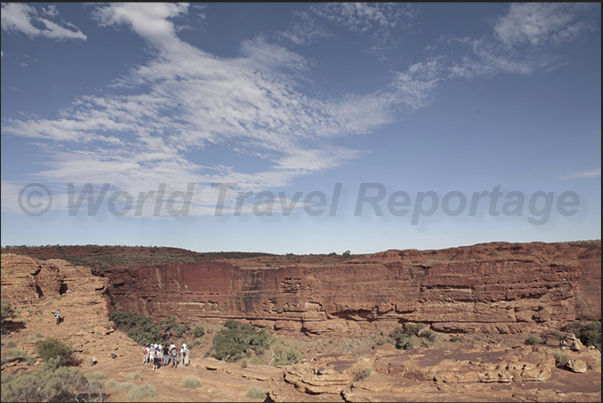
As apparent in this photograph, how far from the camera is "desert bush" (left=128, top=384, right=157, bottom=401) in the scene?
497 inches

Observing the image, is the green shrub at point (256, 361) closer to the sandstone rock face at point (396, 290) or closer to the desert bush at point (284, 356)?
the desert bush at point (284, 356)

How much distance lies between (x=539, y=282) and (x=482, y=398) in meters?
18.3

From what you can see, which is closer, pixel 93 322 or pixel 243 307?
pixel 93 322

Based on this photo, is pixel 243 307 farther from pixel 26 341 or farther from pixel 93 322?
pixel 26 341

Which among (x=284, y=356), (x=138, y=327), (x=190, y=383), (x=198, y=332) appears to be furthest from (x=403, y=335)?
(x=138, y=327)

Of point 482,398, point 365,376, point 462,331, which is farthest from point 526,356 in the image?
point 462,331

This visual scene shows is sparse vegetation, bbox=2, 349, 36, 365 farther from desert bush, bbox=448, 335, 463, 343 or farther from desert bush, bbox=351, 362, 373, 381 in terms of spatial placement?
desert bush, bbox=448, 335, 463, 343

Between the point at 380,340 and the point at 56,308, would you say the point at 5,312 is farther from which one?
the point at 380,340

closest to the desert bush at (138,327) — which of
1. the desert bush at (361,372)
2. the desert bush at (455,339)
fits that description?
the desert bush at (361,372)

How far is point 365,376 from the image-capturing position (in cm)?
1309

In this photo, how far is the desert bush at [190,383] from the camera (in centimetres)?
1434

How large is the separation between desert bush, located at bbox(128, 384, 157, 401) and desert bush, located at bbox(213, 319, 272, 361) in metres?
13.5

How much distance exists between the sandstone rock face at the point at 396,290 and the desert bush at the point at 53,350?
1774 centimetres

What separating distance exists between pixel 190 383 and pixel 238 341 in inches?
586
